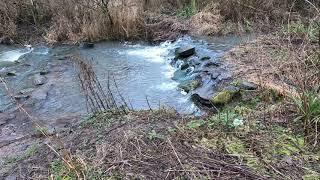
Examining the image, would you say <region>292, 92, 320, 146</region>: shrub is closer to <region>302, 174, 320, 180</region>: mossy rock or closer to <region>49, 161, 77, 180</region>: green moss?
<region>302, 174, 320, 180</region>: mossy rock

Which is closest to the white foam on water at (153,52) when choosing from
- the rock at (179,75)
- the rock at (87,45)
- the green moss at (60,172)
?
the rock at (179,75)

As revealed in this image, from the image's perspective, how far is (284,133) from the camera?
414 centimetres

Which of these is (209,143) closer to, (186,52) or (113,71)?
(113,71)

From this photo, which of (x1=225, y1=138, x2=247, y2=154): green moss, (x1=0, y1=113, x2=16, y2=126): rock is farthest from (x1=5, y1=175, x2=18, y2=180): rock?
(x1=0, y1=113, x2=16, y2=126): rock

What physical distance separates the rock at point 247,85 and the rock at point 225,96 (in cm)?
10

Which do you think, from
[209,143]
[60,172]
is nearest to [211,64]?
[209,143]

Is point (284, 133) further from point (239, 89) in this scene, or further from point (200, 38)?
point (200, 38)

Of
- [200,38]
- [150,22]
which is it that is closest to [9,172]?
[200,38]

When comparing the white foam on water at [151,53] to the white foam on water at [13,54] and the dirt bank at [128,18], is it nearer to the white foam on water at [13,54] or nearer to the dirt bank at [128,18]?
the dirt bank at [128,18]

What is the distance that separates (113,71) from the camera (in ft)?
28.6

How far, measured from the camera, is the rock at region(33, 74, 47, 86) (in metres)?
8.20

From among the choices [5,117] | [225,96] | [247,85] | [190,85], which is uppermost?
[247,85]

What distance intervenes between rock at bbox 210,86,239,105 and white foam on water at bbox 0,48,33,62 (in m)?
5.60

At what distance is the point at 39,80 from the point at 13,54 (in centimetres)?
253
